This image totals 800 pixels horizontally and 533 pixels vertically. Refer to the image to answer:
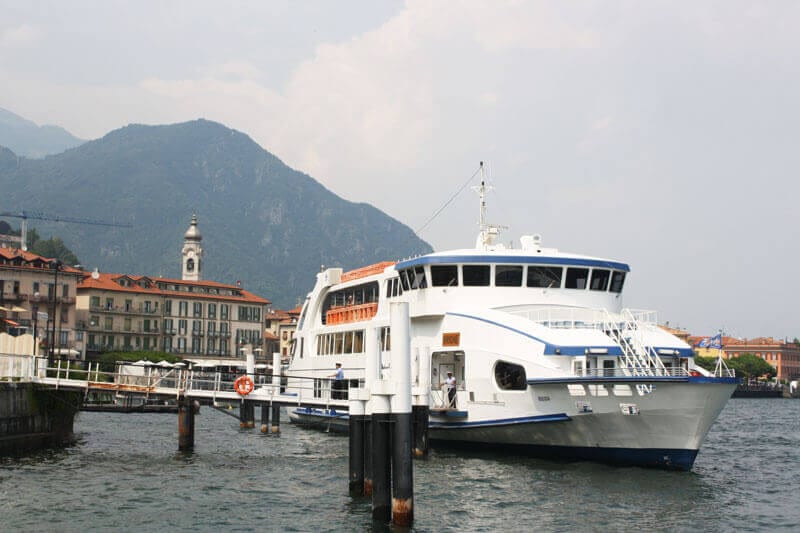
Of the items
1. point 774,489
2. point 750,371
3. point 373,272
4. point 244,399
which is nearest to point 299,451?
point 244,399

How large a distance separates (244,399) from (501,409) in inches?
351

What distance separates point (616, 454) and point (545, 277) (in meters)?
7.81

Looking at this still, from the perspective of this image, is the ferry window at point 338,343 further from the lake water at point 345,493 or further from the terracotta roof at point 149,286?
the terracotta roof at point 149,286

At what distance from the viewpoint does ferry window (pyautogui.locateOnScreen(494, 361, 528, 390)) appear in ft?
104

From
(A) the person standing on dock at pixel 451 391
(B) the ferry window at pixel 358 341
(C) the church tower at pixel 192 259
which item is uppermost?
(C) the church tower at pixel 192 259

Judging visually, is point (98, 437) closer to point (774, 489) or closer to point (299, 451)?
point (299, 451)

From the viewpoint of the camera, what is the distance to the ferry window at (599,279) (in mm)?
35375

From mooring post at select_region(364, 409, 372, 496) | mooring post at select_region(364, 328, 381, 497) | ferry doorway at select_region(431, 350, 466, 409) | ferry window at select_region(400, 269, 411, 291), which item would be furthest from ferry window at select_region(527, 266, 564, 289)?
mooring post at select_region(364, 409, 372, 496)

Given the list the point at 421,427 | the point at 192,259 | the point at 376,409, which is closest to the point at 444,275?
the point at 421,427

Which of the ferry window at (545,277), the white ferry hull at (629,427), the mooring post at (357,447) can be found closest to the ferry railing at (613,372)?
the white ferry hull at (629,427)

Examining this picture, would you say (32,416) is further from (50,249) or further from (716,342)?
(50,249)

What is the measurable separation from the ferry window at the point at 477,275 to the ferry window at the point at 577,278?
287cm

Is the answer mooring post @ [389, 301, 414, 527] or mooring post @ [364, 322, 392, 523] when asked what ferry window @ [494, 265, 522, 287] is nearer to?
mooring post @ [389, 301, 414, 527]

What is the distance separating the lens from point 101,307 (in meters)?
116
